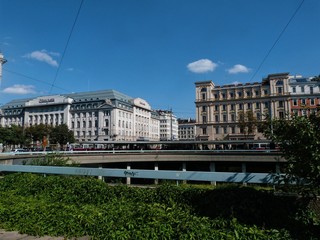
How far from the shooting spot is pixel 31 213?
623cm

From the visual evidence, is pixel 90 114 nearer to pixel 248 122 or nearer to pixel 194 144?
pixel 194 144

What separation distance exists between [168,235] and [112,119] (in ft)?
321

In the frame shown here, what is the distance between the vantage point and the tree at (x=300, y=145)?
492 cm

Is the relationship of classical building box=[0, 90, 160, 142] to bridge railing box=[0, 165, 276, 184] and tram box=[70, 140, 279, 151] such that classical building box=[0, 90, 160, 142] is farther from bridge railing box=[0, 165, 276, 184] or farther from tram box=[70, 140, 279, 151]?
bridge railing box=[0, 165, 276, 184]

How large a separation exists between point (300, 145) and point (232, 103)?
8855cm

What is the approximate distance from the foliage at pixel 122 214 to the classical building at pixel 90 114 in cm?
9189

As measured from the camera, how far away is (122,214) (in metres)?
5.96

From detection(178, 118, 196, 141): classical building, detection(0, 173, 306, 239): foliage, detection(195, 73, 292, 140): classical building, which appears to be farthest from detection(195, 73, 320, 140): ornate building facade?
detection(178, 118, 196, 141): classical building

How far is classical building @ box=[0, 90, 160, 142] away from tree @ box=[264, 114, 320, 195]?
3744 inches

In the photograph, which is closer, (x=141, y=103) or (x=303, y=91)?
(x=303, y=91)

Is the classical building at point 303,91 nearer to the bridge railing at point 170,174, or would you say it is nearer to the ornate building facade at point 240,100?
the ornate building facade at point 240,100

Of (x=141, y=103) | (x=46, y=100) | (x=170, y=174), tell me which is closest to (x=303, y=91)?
(x=141, y=103)

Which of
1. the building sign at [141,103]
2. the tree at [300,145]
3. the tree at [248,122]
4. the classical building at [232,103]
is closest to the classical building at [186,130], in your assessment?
the building sign at [141,103]

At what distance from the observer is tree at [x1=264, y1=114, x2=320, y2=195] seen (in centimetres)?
492
